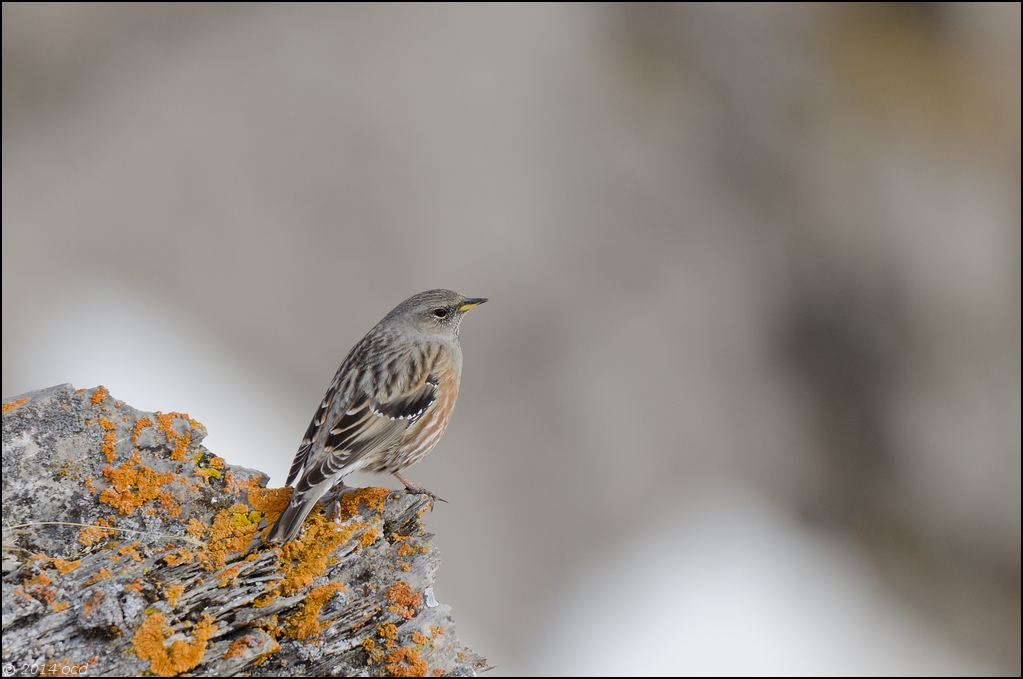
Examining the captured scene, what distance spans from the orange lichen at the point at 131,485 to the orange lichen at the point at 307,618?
1.11 metres

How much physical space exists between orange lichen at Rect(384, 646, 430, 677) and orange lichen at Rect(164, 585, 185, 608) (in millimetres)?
1240

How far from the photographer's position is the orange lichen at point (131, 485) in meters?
5.14

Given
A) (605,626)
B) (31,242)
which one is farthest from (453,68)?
(605,626)

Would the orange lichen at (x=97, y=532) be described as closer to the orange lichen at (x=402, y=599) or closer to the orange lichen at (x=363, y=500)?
the orange lichen at (x=363, y=500)

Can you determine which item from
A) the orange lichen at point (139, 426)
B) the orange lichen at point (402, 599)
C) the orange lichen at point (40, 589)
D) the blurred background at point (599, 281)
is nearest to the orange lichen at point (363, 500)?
the orange lichen at point (402, 599)

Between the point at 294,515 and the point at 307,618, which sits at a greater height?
the point at 294,515

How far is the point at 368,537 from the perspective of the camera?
543 centimetres

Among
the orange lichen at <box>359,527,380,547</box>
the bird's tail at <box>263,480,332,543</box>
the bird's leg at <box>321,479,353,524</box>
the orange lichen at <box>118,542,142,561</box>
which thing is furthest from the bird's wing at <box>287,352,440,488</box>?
the orange lichen at <box>118,542,142,561</box>

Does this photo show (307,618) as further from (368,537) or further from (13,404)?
(13,404)

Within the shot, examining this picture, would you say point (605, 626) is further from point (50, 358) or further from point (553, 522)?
point (50, 358)

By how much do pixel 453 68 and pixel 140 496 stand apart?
2318 centimetres

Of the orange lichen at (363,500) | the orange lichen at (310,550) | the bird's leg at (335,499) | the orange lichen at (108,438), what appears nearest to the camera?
the orange lichen at (310,550)

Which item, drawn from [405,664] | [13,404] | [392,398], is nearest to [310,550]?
[405,664]

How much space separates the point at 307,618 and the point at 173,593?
0.77 m
